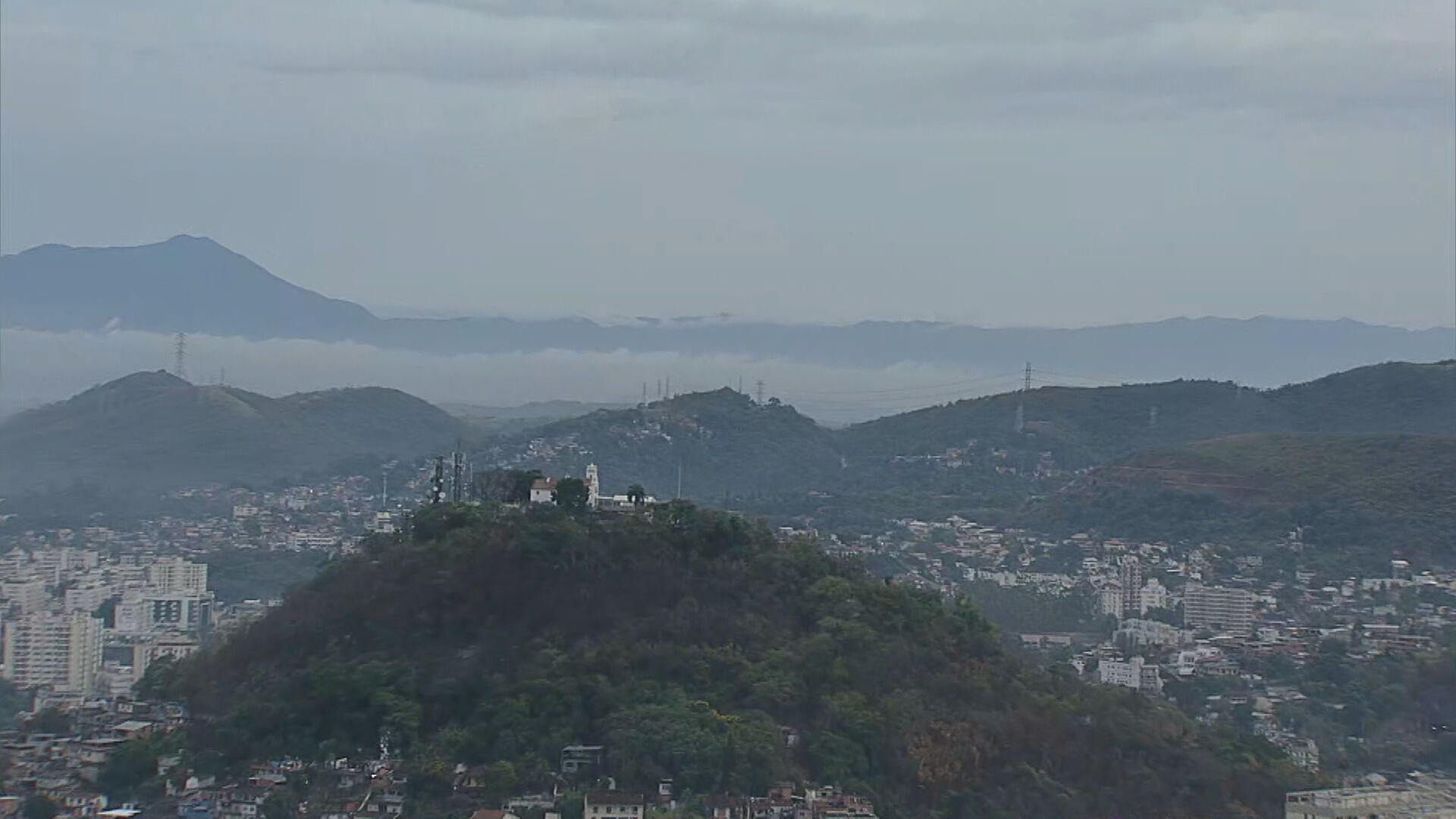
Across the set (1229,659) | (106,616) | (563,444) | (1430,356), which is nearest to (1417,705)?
(1229,659)

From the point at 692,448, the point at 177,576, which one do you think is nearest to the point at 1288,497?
the point at 692,448

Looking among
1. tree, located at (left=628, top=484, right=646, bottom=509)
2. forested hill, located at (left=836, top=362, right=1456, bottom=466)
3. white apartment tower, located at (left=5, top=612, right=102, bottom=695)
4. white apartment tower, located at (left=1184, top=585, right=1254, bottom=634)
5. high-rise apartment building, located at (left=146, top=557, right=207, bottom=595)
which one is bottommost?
white apartment tower, located at (left=5, top=612, right=102, bottom=695)

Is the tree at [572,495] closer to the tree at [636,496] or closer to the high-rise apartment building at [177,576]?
the tree at [636,496]

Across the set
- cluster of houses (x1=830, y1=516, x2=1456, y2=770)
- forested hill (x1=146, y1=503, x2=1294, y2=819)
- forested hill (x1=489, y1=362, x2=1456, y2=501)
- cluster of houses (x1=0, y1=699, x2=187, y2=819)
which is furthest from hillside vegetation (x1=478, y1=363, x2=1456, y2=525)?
cluster of houses (x1=0, y1=699, x2=187, y2=819)

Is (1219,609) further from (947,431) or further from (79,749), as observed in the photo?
(947,431)

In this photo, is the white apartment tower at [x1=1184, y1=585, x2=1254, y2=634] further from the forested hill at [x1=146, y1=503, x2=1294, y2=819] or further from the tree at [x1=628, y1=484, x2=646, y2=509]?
the forested hill at [x1=146, y1=503, x2=1294, y2=819]

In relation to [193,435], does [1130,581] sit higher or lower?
lower
